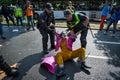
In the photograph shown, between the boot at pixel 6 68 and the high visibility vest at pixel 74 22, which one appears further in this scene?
the high visibility vest at pixel 74 22

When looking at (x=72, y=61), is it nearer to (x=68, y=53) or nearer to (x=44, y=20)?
(x=68, y=53)

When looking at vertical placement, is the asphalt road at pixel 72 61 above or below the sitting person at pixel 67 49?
below

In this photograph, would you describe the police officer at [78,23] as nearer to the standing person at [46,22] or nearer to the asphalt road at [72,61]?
the asphalt road at [72,61]

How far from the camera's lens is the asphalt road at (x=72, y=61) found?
15.7 ft

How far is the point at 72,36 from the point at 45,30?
4.66 ft

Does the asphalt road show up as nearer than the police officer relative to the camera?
Yes

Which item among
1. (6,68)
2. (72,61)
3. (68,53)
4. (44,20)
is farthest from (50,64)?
(44,20)

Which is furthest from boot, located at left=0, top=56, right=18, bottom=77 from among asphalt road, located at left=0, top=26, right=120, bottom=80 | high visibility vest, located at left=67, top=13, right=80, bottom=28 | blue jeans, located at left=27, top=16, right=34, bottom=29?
blue jeans, located at left=27, top=16, right=34, bottom=29

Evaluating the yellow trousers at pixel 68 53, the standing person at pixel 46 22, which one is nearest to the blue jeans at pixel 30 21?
the standing person at pixel 46 22

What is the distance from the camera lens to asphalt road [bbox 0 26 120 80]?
4797mm

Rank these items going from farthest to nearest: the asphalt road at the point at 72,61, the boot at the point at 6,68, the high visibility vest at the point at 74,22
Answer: the high visibility vest at the point at 74,22, the asphalt road at the point at 72,61, the boot at the point at 6,68

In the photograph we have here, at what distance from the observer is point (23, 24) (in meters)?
13.1

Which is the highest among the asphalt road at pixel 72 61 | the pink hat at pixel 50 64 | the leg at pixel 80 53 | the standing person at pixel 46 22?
the standing person at pixel 46 22

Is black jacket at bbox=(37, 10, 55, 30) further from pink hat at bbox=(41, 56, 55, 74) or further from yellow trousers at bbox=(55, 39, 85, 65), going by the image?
pink hat at bbox=(41, 56, 55, 74)
